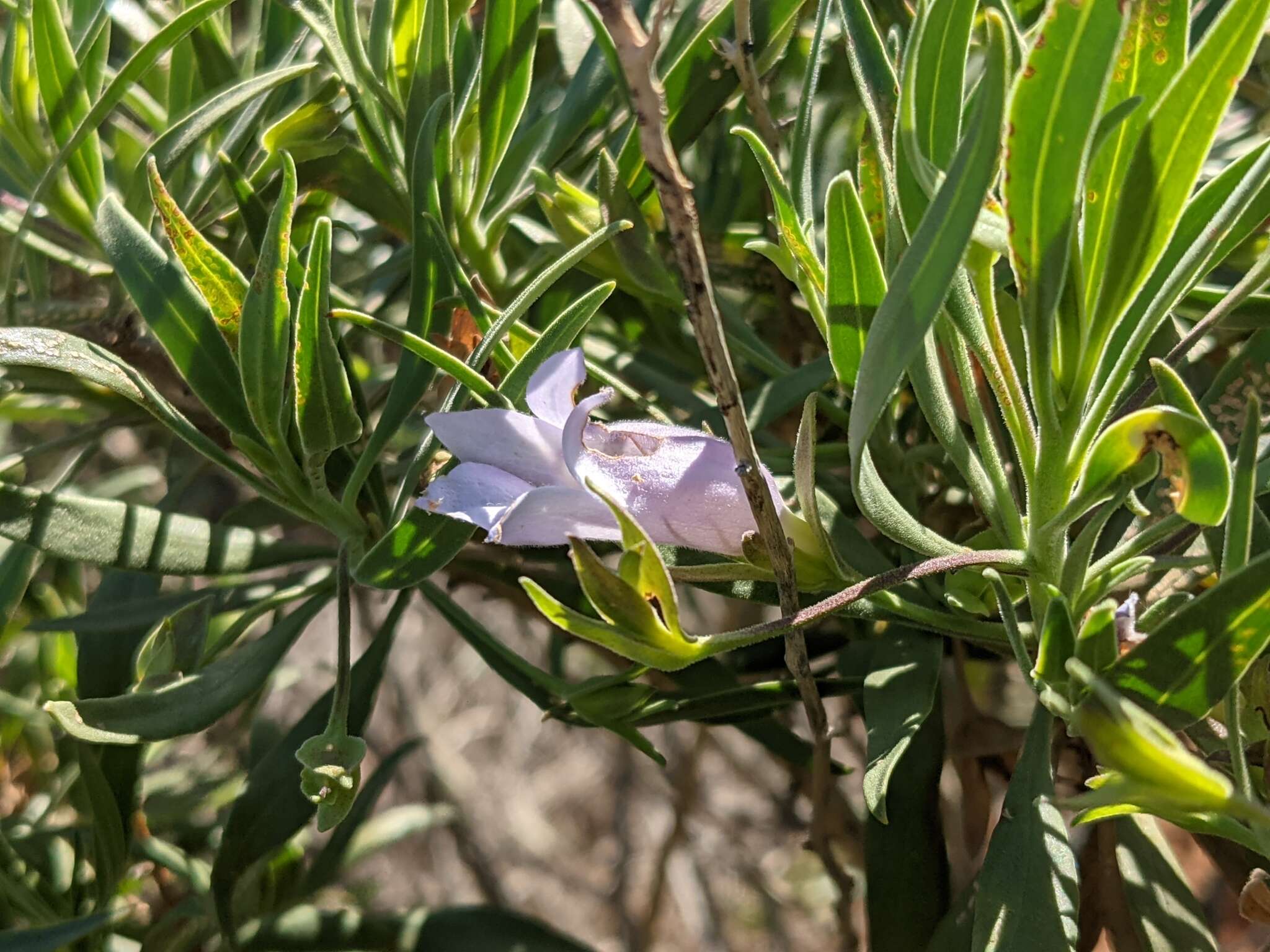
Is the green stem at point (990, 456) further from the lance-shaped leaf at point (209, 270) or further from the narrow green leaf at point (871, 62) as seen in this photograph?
the lance-shaped leaf at point (209, 270)

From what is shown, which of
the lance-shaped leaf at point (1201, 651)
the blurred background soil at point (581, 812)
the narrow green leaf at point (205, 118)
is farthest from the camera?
the blurred background soil at point (581, 812)

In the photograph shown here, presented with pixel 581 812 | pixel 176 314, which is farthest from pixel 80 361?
pixel 581 812

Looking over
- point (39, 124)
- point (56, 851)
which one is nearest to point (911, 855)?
point (56, 851)

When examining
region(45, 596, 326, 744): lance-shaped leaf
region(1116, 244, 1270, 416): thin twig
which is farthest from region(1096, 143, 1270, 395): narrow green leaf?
region(45, 596, 326, 744): lance-shaped leaf

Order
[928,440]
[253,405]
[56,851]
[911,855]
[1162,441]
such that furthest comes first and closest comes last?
[56,851], [928,440], [911,855], [253,405], [1162,441]

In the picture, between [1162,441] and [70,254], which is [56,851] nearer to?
[70,254]

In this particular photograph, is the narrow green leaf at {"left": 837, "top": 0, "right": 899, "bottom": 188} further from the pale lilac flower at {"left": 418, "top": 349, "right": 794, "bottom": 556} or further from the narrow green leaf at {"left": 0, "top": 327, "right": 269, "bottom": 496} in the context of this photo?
the narrow green leaf at {"left": 0, "top": 327, "right": 269, "bottom": 496}

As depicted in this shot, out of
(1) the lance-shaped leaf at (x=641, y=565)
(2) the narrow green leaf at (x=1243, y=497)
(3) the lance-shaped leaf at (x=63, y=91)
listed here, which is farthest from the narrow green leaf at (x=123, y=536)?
(2) the narrow green leaf at (x=1243, y=497)
